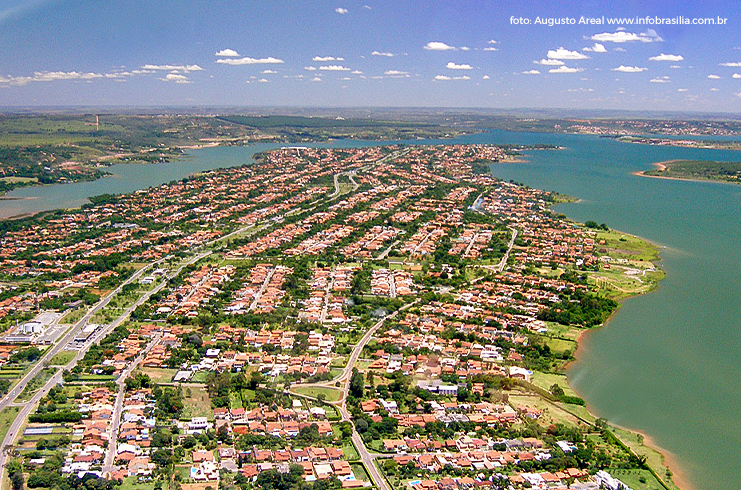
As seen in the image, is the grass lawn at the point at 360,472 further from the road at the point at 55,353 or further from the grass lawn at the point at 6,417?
the grass lawn at the point at 6,417

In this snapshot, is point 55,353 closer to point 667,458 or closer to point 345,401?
point 345,401

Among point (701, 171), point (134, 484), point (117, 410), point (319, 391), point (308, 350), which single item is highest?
point (701, 171)

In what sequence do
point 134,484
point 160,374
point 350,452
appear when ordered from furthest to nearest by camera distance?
point 160,374, point 350,452, point 134,484

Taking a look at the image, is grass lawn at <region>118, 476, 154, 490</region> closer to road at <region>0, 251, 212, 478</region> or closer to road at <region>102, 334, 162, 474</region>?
road at <region>102, 334, 162, 474</region>

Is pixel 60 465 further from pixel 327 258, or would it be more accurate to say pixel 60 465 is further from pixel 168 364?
pixel 327 258

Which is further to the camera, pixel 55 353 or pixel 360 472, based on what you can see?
pixel 55 353

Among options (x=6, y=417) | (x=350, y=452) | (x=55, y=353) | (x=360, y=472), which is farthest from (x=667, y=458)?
(x=55, y=353)
